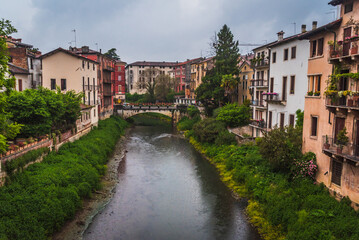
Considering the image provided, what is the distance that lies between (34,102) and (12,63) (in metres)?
18.6

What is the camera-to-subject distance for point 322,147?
19359mm

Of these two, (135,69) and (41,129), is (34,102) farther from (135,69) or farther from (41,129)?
(135,69)

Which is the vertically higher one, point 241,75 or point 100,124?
point 241,75

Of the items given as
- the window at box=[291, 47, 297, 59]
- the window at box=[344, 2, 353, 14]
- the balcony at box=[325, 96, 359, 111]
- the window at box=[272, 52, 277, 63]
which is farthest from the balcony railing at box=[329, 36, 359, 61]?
the window at box=[272, 52, 277, 63]

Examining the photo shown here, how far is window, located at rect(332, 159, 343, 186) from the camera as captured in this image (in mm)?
18656

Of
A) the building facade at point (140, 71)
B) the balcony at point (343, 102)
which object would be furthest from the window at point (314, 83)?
the building facade at point (140, 71)

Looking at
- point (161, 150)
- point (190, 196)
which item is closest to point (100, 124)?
point (161, 150)

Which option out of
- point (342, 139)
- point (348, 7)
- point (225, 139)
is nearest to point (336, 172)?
point (342, 139)

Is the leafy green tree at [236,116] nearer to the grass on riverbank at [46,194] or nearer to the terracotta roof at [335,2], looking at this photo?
the grass on riverbank at [46,194]

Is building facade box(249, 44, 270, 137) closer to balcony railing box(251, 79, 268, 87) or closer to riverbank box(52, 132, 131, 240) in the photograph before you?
balcony railing box(251, 79, 268, 87)

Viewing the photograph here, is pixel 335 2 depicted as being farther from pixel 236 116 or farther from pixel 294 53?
pixel 236 116

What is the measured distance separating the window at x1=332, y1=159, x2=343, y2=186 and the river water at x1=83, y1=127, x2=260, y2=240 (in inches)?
239

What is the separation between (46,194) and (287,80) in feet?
79.6

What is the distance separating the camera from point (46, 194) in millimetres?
19922
